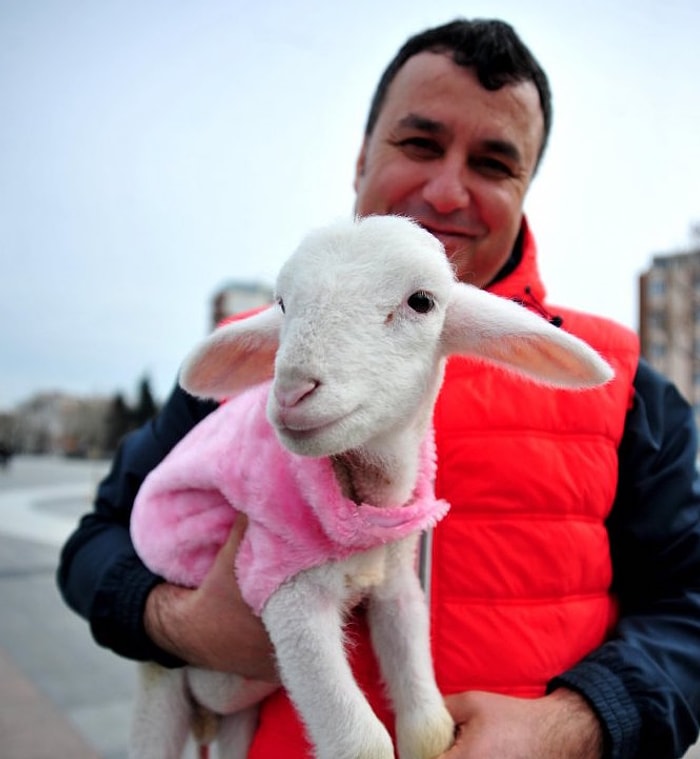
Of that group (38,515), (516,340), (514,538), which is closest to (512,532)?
(514,538)

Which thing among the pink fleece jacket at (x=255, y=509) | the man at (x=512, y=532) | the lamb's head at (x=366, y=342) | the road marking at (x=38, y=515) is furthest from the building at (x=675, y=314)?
the road marking at (x=38, y=515)

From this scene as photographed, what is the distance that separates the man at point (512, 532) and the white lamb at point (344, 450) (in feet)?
0.40

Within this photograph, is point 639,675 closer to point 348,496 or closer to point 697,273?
point 348,496

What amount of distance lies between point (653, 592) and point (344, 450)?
916mm

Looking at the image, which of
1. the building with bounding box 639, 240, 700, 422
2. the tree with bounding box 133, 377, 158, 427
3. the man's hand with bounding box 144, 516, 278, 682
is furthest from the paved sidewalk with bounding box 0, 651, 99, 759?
the tree with bounding box 133, 377, 158, 427

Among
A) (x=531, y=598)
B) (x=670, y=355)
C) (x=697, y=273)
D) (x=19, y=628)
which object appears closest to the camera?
(x=531, y=598)

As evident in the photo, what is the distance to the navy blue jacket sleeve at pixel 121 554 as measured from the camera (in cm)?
141

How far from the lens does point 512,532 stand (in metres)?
1.40

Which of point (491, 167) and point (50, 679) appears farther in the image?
point (50, 679)

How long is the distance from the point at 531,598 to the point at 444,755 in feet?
1.22

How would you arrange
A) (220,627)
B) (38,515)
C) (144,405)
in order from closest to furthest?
(220,627)
(38,515)
(144,405)

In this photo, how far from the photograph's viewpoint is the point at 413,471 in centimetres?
115

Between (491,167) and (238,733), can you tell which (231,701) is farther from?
(491,167)

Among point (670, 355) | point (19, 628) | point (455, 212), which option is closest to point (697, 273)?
point (19, 628)
